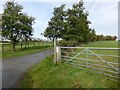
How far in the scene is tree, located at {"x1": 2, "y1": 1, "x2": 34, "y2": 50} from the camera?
26.6 meters

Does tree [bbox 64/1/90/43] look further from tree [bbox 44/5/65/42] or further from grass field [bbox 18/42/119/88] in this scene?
grass field [bbox 18/42/119/88]

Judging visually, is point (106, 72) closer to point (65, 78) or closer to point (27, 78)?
point (65, 78)

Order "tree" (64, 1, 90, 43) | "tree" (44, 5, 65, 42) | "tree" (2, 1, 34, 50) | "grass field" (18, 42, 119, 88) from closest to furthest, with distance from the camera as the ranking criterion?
"grass field" (18, 42, 119, 88) → "tree" (2, 1, 34, 50) → "tree" (64, 1, 90, 43) → "tree" (44, 5, 65, 42)

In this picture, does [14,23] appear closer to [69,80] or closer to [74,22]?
[74,22]

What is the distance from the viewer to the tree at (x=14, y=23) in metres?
26.6

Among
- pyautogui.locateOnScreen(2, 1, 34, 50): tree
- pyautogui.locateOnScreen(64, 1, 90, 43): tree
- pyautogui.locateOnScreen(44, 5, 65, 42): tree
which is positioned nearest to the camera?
pyautogui.locateOnScreen(2, 1, 34, 50): tree

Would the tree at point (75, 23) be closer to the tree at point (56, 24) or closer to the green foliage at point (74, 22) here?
the green foliage at point (74, 22)

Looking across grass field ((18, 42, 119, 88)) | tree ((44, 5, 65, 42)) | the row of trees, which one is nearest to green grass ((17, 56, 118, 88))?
grass field ((18, 42, 119, 88))

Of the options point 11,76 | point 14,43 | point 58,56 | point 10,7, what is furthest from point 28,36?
point 11,76

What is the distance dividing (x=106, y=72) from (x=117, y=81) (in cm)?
142

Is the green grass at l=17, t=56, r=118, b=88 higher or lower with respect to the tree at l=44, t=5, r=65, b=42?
lower

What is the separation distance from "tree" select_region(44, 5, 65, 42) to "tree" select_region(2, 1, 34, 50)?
12395 mm

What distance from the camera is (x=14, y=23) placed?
2697 centimetres

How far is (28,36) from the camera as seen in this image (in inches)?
1232
